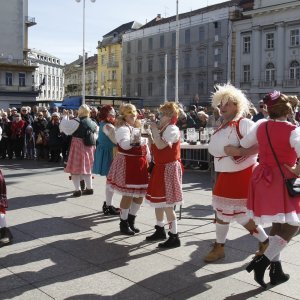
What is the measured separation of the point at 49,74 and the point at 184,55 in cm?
6553

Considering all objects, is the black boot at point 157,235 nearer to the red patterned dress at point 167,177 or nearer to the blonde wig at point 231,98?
the red patterned dress at point 167,177

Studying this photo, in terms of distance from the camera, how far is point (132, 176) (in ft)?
19.6

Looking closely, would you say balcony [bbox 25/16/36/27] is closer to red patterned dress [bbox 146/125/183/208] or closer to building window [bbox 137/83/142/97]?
building window [bbox 137/83/142/97]

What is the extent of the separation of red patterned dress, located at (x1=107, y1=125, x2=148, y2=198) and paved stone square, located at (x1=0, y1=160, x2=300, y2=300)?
0.61 m

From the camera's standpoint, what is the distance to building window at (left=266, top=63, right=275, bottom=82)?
4631cm

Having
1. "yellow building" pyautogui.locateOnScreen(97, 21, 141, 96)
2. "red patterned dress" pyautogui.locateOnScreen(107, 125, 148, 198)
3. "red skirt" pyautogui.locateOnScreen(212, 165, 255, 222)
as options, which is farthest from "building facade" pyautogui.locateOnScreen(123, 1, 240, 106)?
"red skirt" pyautogui.locateOnScreen(212, 165, 255, 222)

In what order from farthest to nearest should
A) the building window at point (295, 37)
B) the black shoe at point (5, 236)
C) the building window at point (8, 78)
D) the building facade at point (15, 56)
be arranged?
the building window at point (8, 78) → the building facade at point (15, 56) → the building window at point (295, 37) → the black shoe at point (5, 236)

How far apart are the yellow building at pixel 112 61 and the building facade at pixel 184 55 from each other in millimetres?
5161

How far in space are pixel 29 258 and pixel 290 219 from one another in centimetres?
280

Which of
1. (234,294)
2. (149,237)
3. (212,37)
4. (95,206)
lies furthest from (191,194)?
(212,37)

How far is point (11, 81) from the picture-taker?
177 ft

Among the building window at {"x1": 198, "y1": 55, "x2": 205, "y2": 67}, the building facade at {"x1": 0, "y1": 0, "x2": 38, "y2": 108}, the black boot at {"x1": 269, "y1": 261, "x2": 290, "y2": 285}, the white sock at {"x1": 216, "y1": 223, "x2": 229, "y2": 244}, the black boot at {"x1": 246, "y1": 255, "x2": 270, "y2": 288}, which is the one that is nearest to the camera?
the black boot at {"x1": 246, "y1": 255, "x2": 270, "y2": 288}

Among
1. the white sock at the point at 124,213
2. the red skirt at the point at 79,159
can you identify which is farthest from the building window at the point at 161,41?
the white sock at the point at 124,213

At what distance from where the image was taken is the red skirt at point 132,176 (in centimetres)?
596
